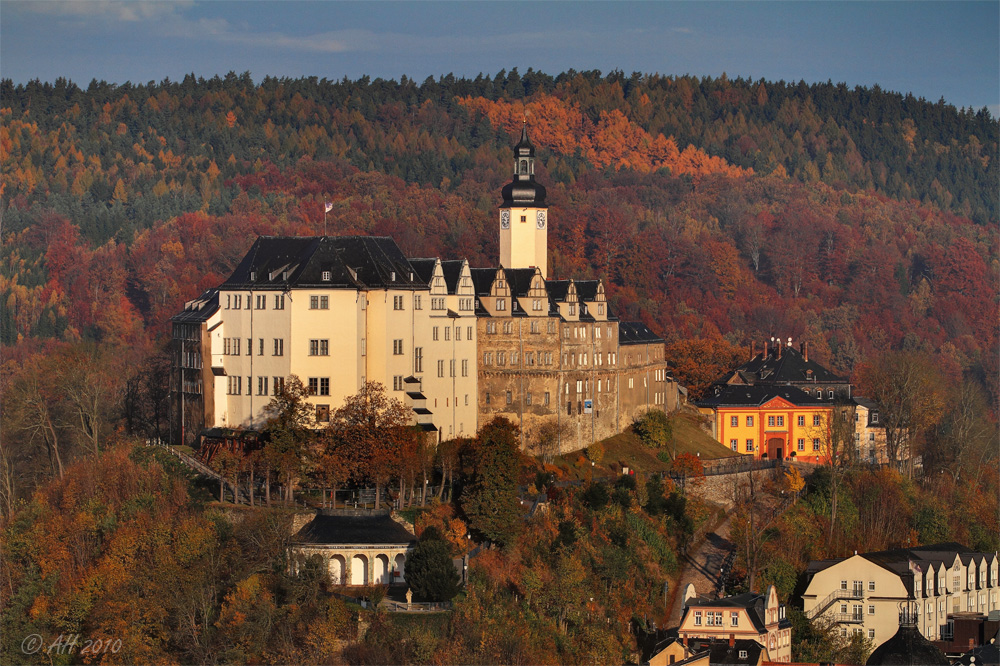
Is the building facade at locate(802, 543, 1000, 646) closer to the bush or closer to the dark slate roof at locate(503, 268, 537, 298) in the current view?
the dark slate roof at locate(503, 268, 537, 298)

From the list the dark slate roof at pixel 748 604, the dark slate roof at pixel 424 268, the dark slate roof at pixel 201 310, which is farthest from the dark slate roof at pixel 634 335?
the dark slate roof at pixel 201 310

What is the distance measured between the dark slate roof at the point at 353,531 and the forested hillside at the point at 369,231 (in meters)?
21.4

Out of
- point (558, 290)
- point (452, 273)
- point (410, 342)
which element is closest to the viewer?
point (410, 342)

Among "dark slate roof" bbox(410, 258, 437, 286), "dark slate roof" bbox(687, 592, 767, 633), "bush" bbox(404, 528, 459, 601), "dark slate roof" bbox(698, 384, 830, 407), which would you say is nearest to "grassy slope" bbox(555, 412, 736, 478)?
"dark slate roof" bbox(698, 384, 830, 407)

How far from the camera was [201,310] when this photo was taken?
8031cm

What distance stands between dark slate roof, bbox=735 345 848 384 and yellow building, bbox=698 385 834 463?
405 centimetres

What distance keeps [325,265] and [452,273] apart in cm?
712

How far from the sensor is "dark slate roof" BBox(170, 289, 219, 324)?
257ft

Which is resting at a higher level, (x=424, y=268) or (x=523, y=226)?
(x=523, y=226)

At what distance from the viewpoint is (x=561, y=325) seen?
3263 inches

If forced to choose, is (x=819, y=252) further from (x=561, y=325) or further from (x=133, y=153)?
(x=561, y=325)

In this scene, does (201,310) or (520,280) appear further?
(520,280)

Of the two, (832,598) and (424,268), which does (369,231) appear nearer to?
(424,268)

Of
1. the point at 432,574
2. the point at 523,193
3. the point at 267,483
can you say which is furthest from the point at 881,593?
the point at 523,193
